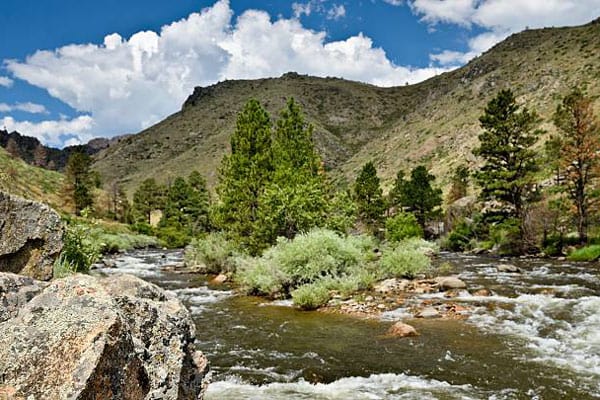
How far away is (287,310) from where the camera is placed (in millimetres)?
16859

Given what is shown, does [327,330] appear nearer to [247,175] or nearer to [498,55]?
[247,175]

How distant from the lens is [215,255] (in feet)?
95.8

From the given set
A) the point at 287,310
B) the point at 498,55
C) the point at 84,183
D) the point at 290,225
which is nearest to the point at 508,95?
the point at 290,225

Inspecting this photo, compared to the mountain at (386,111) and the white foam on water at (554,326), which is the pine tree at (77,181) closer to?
the mountain at (386,111)

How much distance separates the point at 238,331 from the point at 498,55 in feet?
401

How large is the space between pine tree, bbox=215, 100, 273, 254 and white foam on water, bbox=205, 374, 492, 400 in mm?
19477

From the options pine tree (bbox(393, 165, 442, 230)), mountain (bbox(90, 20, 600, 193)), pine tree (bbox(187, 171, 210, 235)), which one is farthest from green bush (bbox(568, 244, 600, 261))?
pine tree (bbox(187, 171, 210, 235))

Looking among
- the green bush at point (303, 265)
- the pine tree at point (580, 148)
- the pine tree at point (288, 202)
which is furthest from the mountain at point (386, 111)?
the green bush at point (303, 265)

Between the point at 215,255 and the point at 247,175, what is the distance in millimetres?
5403

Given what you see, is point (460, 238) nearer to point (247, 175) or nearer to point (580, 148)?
point (580, 148)

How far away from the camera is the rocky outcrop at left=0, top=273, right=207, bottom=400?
111 inches

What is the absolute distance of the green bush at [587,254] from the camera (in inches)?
1091

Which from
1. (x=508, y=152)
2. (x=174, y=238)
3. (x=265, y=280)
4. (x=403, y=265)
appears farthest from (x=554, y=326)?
(x=174, y=238)

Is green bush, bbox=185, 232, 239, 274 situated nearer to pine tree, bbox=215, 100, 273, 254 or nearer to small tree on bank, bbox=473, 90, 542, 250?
pine tree, bbox=215, 100, 273, 254
